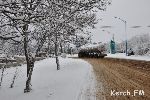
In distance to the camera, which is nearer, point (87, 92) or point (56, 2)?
point (56, 2)

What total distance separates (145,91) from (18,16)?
6300 millimetres

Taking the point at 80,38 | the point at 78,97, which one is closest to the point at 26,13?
the point at 78,97

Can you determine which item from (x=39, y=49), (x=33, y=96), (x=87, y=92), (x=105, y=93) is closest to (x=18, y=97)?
(x=33, y=96)

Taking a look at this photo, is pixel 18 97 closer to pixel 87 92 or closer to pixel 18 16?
pixel 87 92

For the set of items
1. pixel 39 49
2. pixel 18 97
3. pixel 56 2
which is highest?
pixel 56 2

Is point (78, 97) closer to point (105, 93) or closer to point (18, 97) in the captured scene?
point (105, 93)

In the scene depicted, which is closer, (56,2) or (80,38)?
(56,2)

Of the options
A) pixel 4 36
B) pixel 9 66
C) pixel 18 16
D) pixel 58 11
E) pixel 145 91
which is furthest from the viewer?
pixel 9 66

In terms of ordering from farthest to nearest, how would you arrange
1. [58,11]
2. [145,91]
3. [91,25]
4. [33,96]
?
[91,25], [33,96], [58,11], [145,91]

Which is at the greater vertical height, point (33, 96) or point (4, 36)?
point (4, 36)


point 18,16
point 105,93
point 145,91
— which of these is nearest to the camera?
point 18,16

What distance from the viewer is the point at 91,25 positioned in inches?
1002

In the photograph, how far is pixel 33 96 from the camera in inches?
661

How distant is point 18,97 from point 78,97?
5.31 metres
